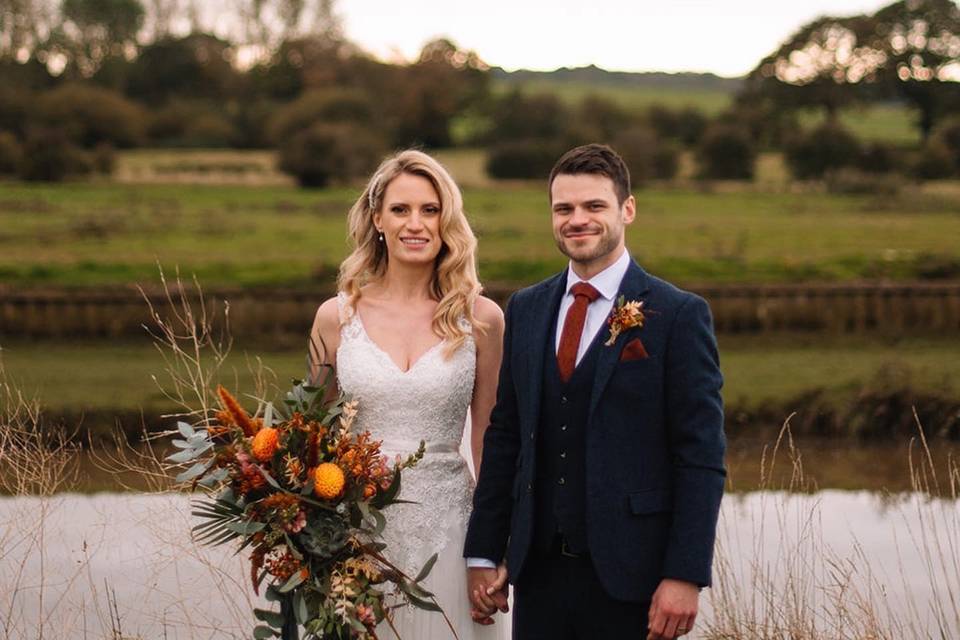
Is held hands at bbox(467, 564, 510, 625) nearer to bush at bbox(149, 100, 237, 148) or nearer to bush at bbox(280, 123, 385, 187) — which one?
bush at bbox(280, 123, 385, 187)

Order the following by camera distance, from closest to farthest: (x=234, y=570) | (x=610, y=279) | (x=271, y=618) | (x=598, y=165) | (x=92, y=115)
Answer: (x=598, y=165), (x=610, y=279), (x=271, y=618), (x=234, y=570), (x=92, y=115)

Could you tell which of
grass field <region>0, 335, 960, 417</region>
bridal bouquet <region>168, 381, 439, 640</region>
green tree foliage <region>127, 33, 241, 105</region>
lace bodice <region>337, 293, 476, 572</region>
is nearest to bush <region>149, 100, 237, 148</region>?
green tree foliage <region>127, 33, 241, 105</region>

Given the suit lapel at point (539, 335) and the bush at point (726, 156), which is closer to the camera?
the suit lapel at point (539, 335)

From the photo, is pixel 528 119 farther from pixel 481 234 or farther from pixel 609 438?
pixel 609 438

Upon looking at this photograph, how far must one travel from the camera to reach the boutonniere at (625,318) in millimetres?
3732

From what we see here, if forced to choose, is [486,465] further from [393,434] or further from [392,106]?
[392,106]

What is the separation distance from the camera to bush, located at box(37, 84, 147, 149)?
47.8 meters

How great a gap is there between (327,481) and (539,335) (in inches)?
29.4

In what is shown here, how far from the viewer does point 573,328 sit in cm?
384

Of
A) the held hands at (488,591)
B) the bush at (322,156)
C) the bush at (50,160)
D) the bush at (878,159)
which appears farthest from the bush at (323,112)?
the held hands at (488,591)

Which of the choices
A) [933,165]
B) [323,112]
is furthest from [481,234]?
[933,165]

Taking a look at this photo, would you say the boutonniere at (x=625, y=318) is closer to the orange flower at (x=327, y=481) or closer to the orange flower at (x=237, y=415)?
the orange flower at (x=327, y=481)

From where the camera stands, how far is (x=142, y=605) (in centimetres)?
810

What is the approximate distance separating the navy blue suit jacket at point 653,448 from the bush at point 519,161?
138ft
